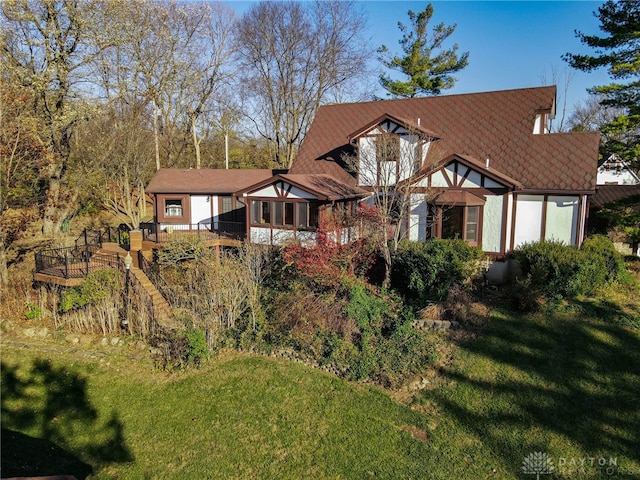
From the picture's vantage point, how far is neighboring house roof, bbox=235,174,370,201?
1583cm

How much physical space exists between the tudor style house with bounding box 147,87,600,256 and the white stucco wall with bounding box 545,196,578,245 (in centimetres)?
3

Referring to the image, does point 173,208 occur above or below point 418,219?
above

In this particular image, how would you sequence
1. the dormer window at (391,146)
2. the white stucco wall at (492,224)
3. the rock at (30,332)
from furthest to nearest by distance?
the white stucco wall at (492,224), the dormer window at (391,146), the rock at (30,332)

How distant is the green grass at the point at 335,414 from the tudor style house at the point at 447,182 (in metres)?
5.25

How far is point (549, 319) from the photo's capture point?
11.4 m

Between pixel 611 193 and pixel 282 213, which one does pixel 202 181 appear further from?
pixel 611 193

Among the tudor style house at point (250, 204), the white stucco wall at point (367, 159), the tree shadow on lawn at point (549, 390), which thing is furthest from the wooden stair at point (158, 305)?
the white stucco wall at point (367, 159)

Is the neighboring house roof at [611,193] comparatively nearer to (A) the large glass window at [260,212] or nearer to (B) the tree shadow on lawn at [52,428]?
(A) the large glass window at [260,212]

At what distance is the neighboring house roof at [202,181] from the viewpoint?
20.3 metres

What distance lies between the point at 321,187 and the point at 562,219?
8.69m

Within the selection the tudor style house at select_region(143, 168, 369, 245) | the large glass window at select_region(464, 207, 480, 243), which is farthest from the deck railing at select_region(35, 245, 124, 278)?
the large glass window at select_region(464, 207, 480, 243)

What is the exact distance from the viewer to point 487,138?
1823 centimetres

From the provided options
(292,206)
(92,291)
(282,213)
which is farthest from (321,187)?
(92,291)

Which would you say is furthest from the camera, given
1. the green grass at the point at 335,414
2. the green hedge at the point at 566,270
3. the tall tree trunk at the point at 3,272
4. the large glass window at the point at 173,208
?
the large glass window at the point at 173,208
